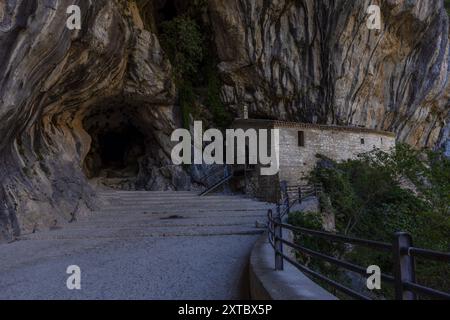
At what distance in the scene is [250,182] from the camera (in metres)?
→ 20.3

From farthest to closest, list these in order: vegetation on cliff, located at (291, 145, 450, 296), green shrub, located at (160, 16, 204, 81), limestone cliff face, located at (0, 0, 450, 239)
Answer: green shrub, located at (160, 16, 204, 81) < vegetation on cliff, located at (291, 145, 450, 296) < limestone cliff face, located at (0, 0, 450, 239)

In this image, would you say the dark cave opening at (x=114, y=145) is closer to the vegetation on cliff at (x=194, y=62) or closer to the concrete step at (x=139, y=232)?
the vegetation on cliff at (x=194, y=62)

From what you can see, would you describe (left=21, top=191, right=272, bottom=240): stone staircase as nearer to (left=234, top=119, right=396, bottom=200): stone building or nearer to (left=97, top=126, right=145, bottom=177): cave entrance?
(left=234, top=119, right=396, bottom=200): stone building

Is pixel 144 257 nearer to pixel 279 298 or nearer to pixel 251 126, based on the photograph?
pixel 279 298

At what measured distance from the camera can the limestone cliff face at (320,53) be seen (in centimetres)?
2238

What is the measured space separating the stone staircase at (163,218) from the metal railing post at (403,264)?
771 cm

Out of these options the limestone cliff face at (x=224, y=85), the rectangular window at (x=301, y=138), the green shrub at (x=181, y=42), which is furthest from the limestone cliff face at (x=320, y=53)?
the rectangular window at (x=301, y=138)

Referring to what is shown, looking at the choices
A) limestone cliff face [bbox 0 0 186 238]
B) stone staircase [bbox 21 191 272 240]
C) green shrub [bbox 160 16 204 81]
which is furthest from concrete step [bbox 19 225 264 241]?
green shrub [bbox 160 16 204 81]

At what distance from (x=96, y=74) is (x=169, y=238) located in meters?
8.15

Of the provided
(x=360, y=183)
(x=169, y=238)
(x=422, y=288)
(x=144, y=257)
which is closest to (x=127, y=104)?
(x=360, y=183)

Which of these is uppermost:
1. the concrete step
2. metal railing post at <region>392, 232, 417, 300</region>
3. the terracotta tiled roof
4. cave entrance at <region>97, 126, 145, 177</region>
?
the terracotta tiled roof

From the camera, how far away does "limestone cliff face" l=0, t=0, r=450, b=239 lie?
1235cm

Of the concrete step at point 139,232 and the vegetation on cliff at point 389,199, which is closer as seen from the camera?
the concrete step at point 139,232

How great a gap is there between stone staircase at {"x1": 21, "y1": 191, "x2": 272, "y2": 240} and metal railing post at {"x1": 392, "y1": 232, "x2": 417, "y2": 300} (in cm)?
771
